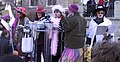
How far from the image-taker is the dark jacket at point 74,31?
289 inches

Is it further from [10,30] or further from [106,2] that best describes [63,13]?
[106,2]

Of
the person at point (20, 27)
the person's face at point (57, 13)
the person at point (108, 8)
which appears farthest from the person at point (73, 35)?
the person at point (108, 8)

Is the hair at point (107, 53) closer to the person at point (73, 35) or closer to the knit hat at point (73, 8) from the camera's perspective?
the person at point (73, 35)

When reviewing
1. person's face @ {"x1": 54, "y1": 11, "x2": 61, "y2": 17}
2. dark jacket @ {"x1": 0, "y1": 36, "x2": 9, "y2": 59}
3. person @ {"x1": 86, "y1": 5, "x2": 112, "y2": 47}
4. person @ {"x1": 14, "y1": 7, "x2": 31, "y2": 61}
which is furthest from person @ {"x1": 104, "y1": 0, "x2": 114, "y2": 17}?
dark jacket @ {"x1": 0, "y1": 36, "x2": 9, "y2": 59}

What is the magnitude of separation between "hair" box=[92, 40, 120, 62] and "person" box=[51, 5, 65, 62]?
18.0 feet

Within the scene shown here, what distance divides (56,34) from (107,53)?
5.74 m

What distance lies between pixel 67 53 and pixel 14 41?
1436 mm

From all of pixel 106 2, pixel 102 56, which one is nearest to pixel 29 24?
pixel 102 56

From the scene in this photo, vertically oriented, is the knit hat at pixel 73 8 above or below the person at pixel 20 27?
above

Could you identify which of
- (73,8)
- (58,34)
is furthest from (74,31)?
(58,34)

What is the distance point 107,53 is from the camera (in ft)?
7.03

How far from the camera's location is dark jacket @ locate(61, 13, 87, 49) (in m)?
7.35

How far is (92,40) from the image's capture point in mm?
8055

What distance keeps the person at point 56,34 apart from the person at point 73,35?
0.22 metres
